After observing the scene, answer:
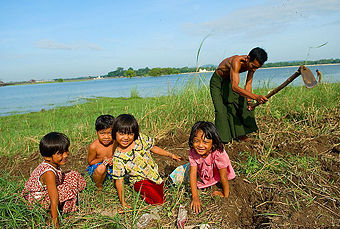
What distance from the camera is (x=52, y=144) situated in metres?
1.85

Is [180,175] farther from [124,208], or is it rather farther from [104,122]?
[104,122]

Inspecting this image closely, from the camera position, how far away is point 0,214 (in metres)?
1.85

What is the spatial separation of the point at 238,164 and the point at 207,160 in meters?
0.64

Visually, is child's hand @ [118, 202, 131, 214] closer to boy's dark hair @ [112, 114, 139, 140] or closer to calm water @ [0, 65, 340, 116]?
boy's dark hair @ [112, 114, 139, 140]

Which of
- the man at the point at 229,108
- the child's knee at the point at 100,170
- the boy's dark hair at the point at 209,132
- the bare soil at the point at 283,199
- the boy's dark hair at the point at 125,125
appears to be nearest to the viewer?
the bare soil at the point at 283,199

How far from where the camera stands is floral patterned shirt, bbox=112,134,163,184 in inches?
78.8

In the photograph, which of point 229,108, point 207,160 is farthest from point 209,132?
point 229,108

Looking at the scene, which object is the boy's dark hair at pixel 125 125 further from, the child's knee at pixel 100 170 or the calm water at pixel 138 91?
the calm water at pixel 138 91

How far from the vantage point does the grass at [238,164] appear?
1807 mm

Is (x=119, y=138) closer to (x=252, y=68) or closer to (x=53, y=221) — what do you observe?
(x=53, y=221)

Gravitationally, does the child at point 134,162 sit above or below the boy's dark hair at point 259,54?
below

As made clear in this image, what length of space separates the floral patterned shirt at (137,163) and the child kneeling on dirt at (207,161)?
1.27 feet

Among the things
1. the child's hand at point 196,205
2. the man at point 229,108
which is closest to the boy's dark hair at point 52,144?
the child's hand at point 196,205

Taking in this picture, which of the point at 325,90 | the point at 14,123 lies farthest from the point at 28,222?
the point at 14,123
